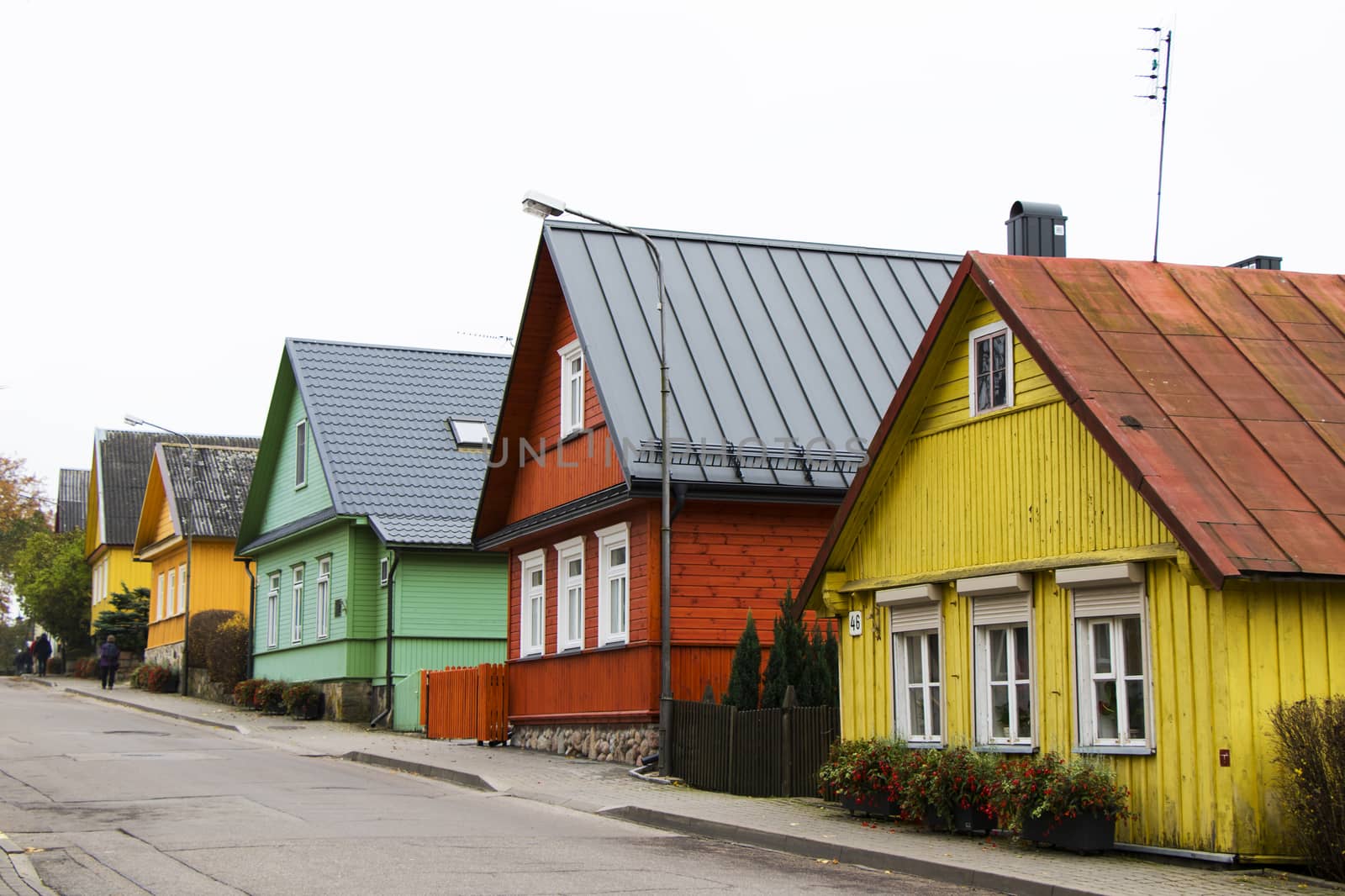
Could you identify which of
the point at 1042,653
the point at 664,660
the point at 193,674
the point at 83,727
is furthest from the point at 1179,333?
the point at 193,674

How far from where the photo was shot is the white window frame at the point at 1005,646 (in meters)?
14.7

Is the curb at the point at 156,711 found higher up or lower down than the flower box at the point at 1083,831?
higher up

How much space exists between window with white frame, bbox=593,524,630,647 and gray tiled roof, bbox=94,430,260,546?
36776 millimetres

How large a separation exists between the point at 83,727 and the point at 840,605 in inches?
646

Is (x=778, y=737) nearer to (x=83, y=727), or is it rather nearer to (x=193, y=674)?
(x=83, y=727)

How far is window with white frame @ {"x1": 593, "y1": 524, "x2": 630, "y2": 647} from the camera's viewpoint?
76.1ft

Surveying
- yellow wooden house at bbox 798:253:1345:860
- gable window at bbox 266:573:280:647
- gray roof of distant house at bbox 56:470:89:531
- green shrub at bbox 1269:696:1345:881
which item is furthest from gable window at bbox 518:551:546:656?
gray roof of distant house at bbox 56:470:89:531

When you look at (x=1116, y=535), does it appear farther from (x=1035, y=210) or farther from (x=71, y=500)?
(x=71, y=500)

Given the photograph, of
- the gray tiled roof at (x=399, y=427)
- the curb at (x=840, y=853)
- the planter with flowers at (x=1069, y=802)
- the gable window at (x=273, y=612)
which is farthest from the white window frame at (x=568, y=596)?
the gable window at (x=273, y=612)

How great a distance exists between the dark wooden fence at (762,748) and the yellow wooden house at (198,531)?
2860 cm

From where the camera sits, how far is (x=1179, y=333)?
49.3 feet

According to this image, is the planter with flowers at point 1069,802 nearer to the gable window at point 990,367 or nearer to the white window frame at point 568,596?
the gable window at point 990,367

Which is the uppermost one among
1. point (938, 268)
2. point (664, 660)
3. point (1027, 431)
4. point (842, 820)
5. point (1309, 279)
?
point (938, 268)

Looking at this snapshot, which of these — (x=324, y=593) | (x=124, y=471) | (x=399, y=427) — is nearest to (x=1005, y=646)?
(x=399, y=427)
